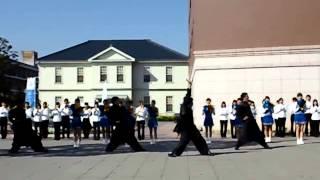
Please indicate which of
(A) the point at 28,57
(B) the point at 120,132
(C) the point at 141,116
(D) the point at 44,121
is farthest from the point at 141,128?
(A) the point at 28,57

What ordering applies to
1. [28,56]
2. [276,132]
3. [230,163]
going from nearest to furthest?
1. [230,163]
2. [276,132]
3. [28,56]

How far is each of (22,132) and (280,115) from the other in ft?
38.3

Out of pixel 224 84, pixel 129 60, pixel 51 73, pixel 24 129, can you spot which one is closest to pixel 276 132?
pixel 224 84

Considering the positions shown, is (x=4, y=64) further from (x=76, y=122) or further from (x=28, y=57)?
(x=28, y=57)

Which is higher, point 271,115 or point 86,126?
point 271,115

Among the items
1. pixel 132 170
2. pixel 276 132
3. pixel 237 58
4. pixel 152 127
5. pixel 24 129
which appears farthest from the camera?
pixel 237 58

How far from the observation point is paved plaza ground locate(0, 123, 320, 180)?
1242cm

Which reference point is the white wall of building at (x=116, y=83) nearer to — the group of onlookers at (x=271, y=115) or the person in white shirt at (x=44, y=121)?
the person in white shirt at (x=44, y=121)

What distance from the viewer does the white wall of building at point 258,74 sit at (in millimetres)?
28062

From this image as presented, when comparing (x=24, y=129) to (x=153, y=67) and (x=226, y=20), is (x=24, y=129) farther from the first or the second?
(x=153, y=67)

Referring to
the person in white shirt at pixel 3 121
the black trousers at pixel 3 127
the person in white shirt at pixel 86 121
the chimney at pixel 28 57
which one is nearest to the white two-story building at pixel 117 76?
the chimney at pixel 28 57

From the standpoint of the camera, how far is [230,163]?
48.7 ft

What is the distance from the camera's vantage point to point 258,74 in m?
28.8

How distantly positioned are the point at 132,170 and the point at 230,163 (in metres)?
2.65
